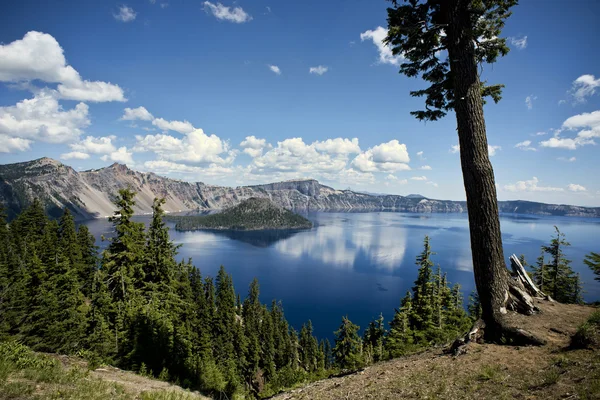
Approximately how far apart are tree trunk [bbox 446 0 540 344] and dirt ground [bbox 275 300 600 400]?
0.71 meters

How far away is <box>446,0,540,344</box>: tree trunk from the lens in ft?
25.7

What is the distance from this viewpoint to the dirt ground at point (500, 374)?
17.2 feet

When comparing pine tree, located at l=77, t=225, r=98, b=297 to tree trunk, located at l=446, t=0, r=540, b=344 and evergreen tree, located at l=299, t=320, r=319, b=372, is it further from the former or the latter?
tree trunk, located at l=446, t=0, r=540, b=344

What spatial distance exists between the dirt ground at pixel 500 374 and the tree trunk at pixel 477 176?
0.71m

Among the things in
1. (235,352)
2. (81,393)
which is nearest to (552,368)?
(81,393)

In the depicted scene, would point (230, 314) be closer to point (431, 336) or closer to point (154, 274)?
point (154, 274)

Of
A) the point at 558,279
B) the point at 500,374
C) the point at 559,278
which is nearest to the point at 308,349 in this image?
the point at 558,279

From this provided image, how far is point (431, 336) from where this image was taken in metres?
16.3

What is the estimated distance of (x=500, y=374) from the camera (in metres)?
5.98

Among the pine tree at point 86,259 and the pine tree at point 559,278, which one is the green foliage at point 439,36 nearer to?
the pine tree at point 559,278

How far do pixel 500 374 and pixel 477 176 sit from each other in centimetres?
484

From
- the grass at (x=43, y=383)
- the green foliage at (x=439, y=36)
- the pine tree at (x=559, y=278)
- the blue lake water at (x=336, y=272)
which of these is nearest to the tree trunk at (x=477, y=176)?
the green foliage at (x=439, y=36)

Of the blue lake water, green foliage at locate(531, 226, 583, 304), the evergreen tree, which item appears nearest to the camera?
green foliage at locate(531, 226, 583, 304)

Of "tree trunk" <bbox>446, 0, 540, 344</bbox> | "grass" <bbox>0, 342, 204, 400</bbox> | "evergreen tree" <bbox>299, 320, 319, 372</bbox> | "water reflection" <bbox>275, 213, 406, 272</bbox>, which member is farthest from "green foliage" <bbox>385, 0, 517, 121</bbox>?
"water reflection" <bbox>275, 213, 406, 272</bbox>
